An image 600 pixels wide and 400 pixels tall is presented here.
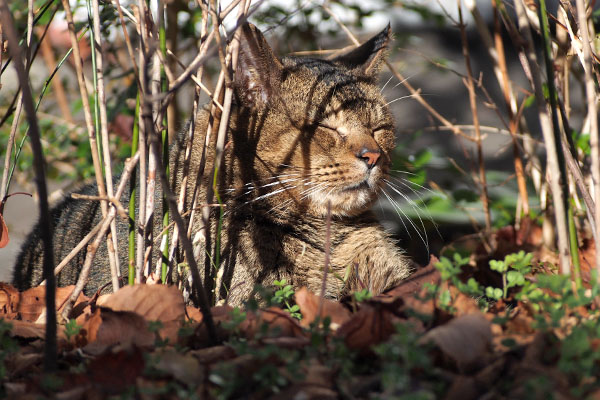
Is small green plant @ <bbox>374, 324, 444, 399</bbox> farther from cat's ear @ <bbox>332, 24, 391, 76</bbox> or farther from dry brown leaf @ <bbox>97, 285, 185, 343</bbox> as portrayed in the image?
cat's ear @ <bbox>332, 24, 391, 76</bbox>

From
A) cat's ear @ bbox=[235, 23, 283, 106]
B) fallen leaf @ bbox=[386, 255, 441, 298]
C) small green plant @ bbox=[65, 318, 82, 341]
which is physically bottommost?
fallen leaf @ bbox=[386, 255, 441, 298]

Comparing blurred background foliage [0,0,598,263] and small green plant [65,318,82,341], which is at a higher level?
blurred background foliage [0,0,598,263]

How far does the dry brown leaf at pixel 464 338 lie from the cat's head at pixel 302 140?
1.13 metres

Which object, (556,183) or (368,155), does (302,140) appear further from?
(556,183)

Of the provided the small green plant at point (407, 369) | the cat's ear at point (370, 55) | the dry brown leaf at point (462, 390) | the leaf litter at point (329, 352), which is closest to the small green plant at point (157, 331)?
the leaf litter at point (329, 352)

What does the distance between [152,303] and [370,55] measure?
179 centimetres

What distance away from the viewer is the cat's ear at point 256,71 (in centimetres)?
231

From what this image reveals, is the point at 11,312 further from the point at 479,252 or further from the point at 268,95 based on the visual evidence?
the point at 479,252

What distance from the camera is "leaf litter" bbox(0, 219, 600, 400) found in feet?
3.61

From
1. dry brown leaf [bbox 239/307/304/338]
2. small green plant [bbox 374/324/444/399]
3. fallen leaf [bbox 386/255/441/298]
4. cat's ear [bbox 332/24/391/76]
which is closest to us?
small green plant [bbox 374/324/444/399]

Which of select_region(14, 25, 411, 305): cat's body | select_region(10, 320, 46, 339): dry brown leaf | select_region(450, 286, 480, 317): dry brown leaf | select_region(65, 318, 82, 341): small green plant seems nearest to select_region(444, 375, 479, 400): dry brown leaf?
select_region(450, 286, 480, 317): dry brown leaf

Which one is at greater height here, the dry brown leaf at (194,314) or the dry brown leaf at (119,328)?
the dry brown leaf at (119,328)

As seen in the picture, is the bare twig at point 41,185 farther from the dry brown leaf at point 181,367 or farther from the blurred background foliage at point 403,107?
the blurred background foliage at point 403,107

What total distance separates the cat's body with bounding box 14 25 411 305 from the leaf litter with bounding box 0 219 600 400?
772mm
